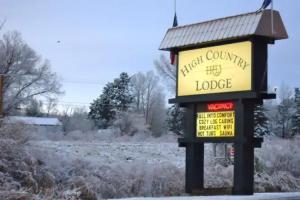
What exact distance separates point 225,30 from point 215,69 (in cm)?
172

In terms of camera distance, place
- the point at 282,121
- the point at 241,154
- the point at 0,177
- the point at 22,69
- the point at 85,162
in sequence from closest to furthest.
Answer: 1. the point at 0,177
2. the point at 241,154
3. the point at 85,162
4. the point at 22,69
5. the point at 282,121

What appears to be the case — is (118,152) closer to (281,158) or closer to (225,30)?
(281,158)

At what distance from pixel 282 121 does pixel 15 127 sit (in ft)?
296

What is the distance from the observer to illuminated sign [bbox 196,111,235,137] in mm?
23875

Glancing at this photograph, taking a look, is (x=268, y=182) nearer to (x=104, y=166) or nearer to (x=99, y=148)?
(x=104, y=166)

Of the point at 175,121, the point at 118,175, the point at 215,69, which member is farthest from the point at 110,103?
the point at 215,69

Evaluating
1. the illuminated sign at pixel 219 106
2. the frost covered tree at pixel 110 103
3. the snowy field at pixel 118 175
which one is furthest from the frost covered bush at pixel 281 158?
the frost covered tree at pixel 110 103

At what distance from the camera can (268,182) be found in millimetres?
30562

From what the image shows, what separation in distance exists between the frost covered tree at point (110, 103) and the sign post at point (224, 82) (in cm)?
6741

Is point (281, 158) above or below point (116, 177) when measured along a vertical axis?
above

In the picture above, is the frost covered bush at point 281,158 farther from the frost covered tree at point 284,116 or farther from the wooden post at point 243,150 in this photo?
the frost covered tree at point 284,116

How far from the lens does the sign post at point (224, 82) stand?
23250 millimetres

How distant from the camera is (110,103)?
94.6 meters

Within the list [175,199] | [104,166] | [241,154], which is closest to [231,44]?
[241,154]
